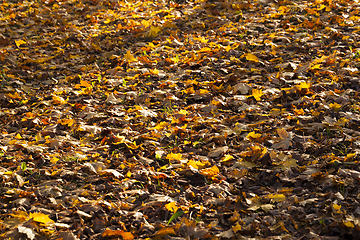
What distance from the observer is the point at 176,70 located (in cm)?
447

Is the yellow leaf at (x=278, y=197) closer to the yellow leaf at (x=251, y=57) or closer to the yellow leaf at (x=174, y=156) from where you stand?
the yellow leaf at (x=174, y=156)

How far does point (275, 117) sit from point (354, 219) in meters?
1.41

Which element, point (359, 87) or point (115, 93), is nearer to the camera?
point (359, 87)

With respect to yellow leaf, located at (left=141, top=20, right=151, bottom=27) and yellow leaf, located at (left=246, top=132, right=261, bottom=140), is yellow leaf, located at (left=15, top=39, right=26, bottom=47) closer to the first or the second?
yellow leaf, located at (left=141, top=20, right=151, bottom=27)

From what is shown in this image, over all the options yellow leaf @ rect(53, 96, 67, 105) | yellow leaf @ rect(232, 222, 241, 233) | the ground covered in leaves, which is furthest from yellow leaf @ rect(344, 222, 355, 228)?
yellow leaf @ rect(53, 96, 67, 105)

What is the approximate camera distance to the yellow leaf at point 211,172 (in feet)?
9.16

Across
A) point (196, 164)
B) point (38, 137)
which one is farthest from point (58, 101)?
point (196, 164)

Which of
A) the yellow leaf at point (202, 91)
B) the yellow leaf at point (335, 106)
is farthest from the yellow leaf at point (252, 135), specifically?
the yellow leaf at point (202, 91)

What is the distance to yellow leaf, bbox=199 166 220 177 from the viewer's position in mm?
2793

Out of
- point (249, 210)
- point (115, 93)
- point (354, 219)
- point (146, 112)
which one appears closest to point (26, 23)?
point (115, 93)

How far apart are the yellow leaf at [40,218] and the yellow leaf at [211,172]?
4.07 ft

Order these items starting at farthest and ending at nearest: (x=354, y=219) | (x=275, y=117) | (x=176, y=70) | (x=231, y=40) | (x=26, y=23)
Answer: (x=26, y=23)
(x=231, y=40)
(x=176, y=70)
(x=275, y=117)
(x=354, y=219)

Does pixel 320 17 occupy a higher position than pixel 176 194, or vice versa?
pixel 320 17

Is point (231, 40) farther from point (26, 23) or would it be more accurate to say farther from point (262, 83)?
point (26, 23)
